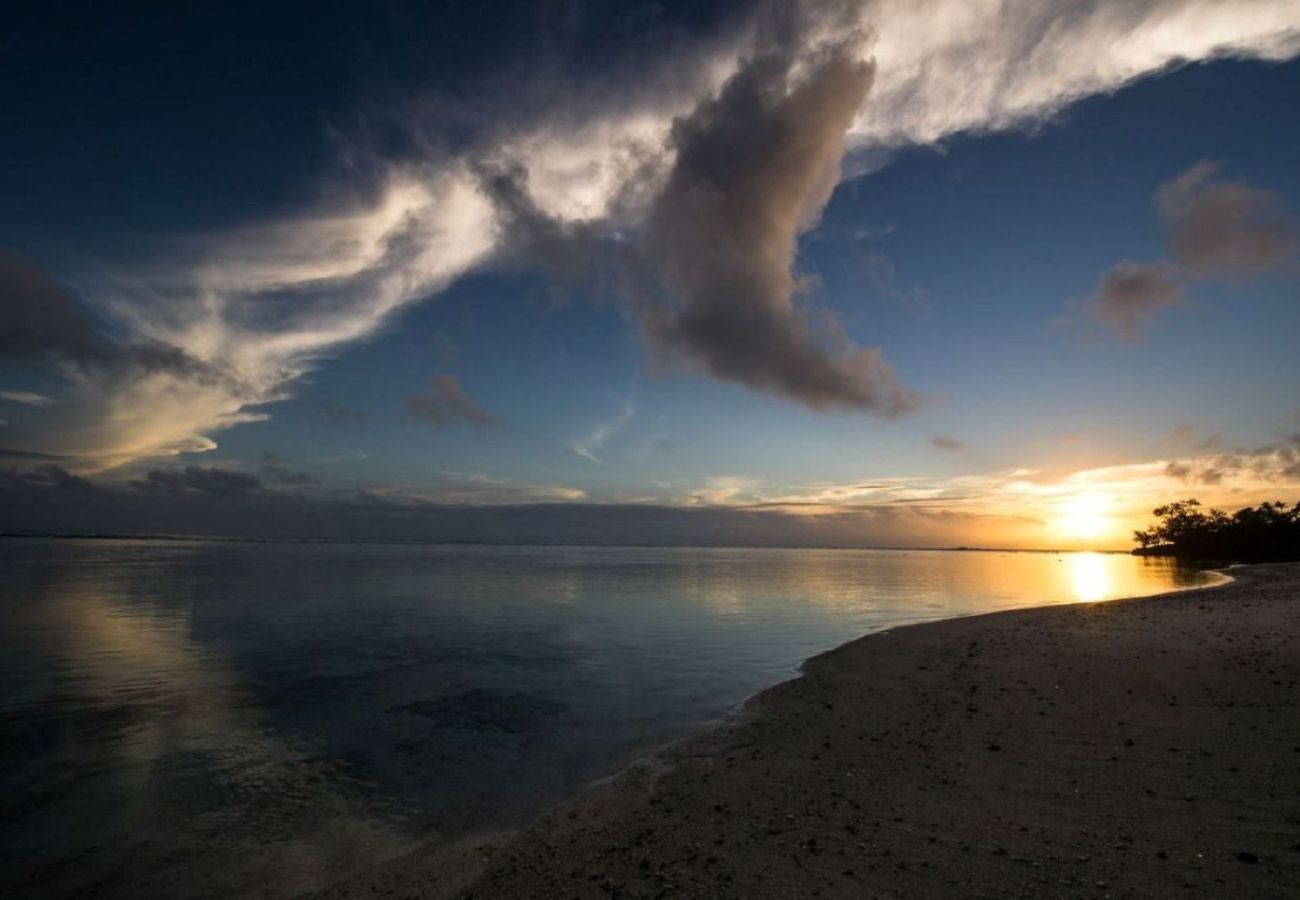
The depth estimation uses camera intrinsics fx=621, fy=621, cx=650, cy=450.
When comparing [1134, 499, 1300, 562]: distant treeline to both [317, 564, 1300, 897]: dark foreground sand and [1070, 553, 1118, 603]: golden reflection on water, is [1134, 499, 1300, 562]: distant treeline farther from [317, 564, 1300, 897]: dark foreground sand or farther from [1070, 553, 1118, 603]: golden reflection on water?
[317, 564, 1300, 897]: dark foreground sand

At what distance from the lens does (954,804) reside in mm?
9594

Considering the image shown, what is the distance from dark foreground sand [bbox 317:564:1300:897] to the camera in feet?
24.5

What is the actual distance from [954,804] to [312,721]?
16.7 metres

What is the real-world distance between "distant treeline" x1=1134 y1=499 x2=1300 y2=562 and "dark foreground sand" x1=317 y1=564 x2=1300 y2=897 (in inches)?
5975

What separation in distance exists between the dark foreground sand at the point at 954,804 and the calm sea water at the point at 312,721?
7.24 feet

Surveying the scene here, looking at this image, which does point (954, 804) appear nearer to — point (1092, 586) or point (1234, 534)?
point (1092, 586)

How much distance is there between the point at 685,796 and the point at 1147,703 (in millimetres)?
11893

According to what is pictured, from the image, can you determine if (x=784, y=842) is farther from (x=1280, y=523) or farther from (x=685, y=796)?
(x=1280, y=523)

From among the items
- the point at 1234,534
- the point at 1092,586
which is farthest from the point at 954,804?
the point at 1234,534

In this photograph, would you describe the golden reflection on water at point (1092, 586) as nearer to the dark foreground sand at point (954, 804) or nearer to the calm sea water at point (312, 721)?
the calm sea water at point (312, 721)

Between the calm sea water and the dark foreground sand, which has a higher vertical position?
the dark foreground sand

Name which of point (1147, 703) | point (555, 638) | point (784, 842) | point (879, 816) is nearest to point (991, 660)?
point (1147, 703)

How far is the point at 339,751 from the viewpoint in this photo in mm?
15211

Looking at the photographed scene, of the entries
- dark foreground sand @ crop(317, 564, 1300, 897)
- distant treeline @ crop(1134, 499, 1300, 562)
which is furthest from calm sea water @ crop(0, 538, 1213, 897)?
distant treeline @ crop(1134, 499, 1300, 562)
